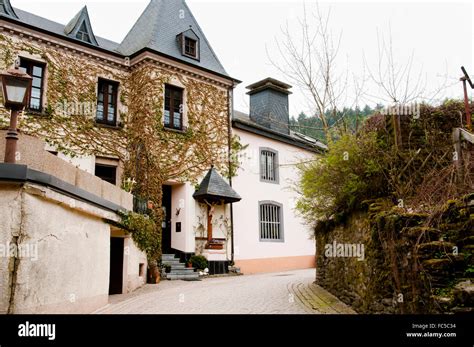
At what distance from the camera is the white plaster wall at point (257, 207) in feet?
46.9

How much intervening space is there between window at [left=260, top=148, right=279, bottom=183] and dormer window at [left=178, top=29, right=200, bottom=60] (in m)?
4.47

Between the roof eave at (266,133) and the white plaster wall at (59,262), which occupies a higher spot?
the roof eave at (266,133)

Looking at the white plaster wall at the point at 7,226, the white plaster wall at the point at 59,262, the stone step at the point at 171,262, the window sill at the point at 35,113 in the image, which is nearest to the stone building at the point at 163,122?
the window sill at the point at 35,113

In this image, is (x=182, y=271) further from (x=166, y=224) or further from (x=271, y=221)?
(x=271, y=221)

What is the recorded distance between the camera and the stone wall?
406 cm

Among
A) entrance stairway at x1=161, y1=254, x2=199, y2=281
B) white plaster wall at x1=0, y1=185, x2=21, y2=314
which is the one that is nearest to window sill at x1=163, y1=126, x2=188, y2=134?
entrance stairway at x1=161, y1=254, x2=199, y2=281

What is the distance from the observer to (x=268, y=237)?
15523 millimetres

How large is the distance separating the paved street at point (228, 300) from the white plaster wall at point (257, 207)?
4976 mm

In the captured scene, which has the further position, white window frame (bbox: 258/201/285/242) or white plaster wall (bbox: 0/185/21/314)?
white window frame (bbox: 258/201/285/242)

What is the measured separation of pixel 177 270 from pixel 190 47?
7.73m

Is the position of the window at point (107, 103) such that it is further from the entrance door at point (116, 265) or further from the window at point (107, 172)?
the entrance door at point (116, 265)

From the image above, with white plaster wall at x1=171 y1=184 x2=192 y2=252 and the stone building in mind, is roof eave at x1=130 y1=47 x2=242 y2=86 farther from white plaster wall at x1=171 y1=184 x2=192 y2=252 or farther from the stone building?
white plaster wall at x1=171 y1=184 x2=192 y2=252

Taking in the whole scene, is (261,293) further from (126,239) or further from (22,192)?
(22,192)

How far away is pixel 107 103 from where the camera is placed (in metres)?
12.3
